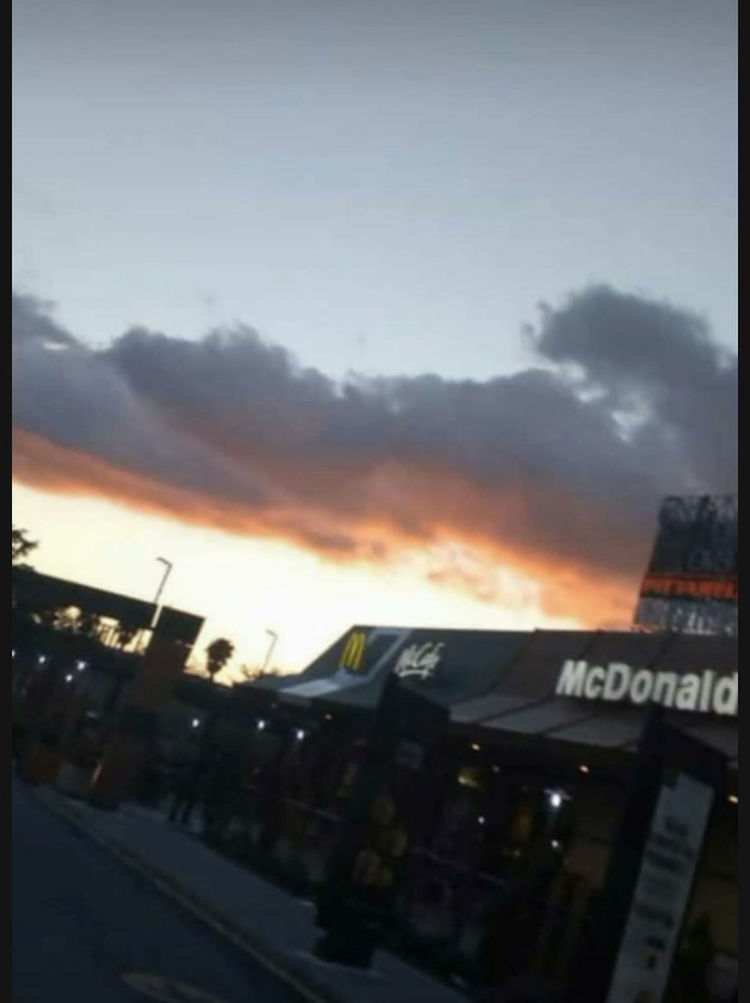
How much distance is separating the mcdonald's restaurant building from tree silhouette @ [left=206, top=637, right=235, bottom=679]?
53.9 meters

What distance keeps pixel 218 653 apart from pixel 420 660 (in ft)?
198

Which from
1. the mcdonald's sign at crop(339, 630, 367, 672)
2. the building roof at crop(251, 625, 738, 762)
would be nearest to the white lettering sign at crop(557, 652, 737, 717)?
the building roof at crop(251, 625, 738, 762)

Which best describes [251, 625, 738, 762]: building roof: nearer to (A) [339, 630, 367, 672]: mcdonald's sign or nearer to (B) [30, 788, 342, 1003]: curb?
(A) [339, 630, 367, 672]: mcdonald's sign

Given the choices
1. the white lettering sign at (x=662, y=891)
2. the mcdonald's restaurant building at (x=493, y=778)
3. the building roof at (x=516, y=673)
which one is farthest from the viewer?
the building roof at (x=516, y=673)

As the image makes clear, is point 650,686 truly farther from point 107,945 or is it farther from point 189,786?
point 189,786

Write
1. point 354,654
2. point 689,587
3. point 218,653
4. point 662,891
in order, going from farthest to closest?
point 218,653 < point 689,587 < point 354,654 < point 662,891

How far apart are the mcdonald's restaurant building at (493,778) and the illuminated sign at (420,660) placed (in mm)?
59

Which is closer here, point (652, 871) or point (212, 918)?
point (652, 871)

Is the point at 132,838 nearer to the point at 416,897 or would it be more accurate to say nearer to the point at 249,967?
the point at 416,897

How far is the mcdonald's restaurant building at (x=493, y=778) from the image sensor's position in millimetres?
18609

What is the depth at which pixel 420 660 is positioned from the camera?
32562 millimetres

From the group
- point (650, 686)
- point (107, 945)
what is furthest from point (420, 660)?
point (107, 945)

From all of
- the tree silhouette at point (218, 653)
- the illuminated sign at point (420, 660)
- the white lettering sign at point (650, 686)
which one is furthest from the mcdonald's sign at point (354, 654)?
the tree silhouette at point (218, 653)

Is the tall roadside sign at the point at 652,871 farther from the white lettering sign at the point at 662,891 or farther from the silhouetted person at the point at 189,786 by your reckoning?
the silhouetted person at the point at 189,786
